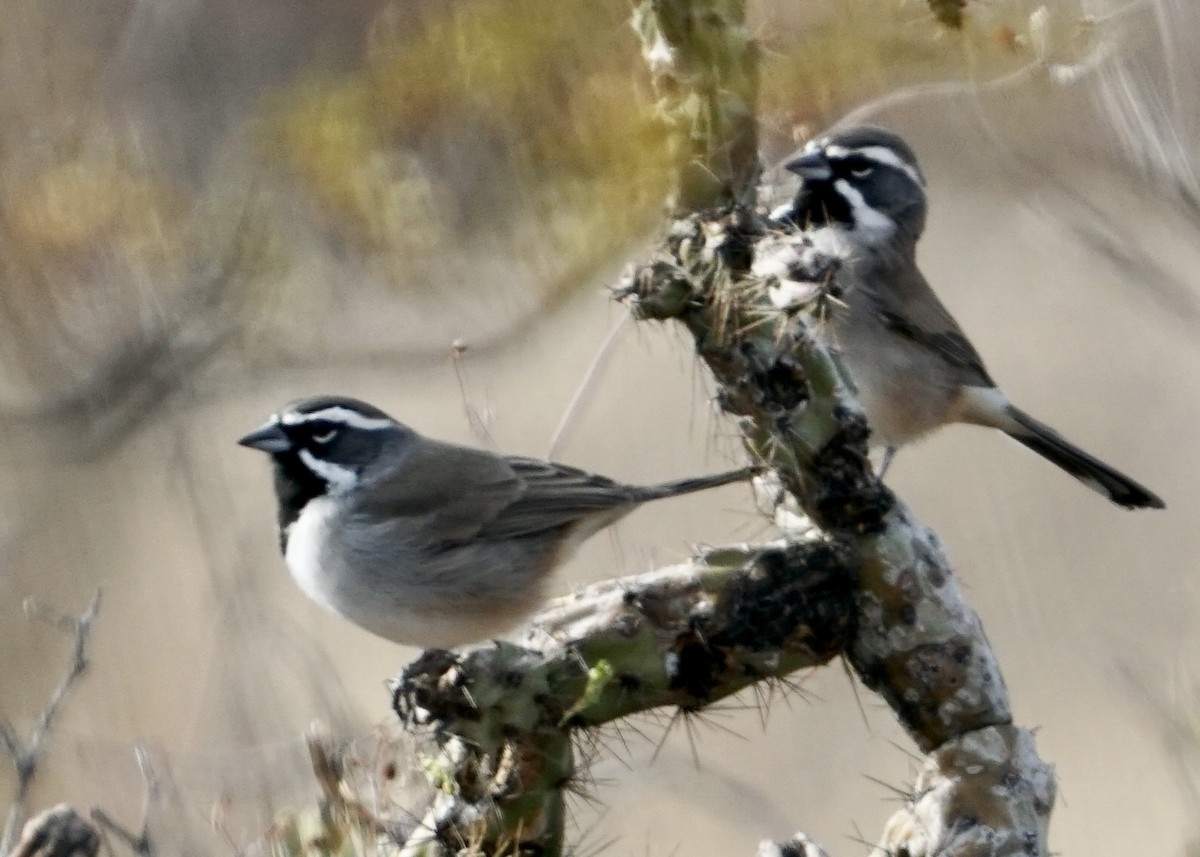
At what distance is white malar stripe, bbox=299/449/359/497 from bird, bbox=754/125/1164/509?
138cm

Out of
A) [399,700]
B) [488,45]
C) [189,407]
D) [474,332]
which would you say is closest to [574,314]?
[474,332]

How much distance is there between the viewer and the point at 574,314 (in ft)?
24.0

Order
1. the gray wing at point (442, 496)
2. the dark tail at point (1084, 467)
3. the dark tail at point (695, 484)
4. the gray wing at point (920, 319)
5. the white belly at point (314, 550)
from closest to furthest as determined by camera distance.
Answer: the dark tail at point (695, 484) → the white belly at point (314, 550) → the gray wing at point (442, 496) → the dark tail at point (1084, 467) → the gray wing at point (920, 319)

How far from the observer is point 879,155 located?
4457 mm

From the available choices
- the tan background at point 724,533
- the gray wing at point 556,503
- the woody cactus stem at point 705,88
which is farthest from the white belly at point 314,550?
the tan background at point 724,533

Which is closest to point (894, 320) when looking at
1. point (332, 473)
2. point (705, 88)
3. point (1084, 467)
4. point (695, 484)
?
point (1084, 467)

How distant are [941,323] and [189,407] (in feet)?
12.3

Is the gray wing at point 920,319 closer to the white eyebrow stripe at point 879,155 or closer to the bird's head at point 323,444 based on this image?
the white eyebrow stripe at point 879,155

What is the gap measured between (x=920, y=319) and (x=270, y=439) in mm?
2029

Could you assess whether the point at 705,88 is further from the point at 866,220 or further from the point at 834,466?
the point at 866,220

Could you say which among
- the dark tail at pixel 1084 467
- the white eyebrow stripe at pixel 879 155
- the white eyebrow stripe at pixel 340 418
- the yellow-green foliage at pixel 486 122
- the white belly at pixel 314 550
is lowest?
the white belly at pixel 314 550

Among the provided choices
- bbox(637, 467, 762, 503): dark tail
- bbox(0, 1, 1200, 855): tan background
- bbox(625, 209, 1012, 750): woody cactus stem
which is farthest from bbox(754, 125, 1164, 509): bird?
bbox(0, 1, 1200, 855): tan background

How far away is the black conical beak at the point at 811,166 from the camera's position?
13.6 ft

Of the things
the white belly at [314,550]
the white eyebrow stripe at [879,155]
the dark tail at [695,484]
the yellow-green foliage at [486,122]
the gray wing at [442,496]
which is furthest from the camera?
the yellow-green foliage at [486,122]
